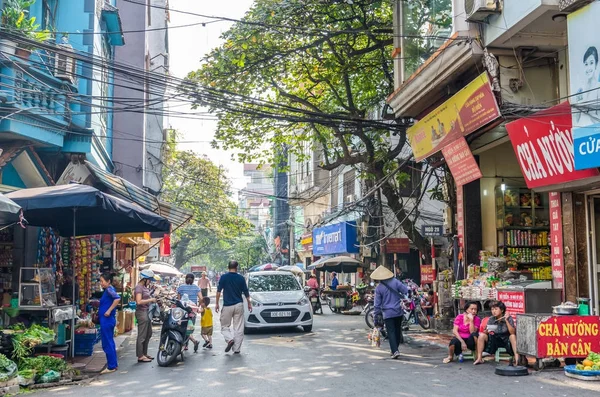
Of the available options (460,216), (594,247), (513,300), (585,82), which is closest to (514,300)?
(513,300)

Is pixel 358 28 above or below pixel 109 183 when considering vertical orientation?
above

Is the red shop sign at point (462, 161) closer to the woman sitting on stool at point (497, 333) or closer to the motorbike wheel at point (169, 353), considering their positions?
the woman sitting on stool at point (497, 333)

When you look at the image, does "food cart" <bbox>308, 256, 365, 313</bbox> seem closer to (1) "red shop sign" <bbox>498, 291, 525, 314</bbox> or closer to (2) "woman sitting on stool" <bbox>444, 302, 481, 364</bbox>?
(1) "red shop sign" <bbox>498, 291, 525, 314</bbox>

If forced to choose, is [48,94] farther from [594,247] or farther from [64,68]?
[594,247]

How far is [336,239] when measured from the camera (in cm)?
3200

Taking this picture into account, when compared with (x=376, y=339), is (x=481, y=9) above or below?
above

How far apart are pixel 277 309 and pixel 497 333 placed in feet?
22.4

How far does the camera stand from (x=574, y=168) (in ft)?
31.5

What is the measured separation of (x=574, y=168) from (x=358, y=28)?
30.7 feet

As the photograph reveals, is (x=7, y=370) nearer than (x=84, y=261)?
Yes

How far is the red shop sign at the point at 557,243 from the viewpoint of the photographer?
1108cm

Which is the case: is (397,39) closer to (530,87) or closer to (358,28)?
(358,28)

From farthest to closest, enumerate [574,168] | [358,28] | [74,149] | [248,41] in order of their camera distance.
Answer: [358,28] → [248,41] → [74,149] → [574,168]

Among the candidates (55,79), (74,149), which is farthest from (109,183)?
(55,79)
